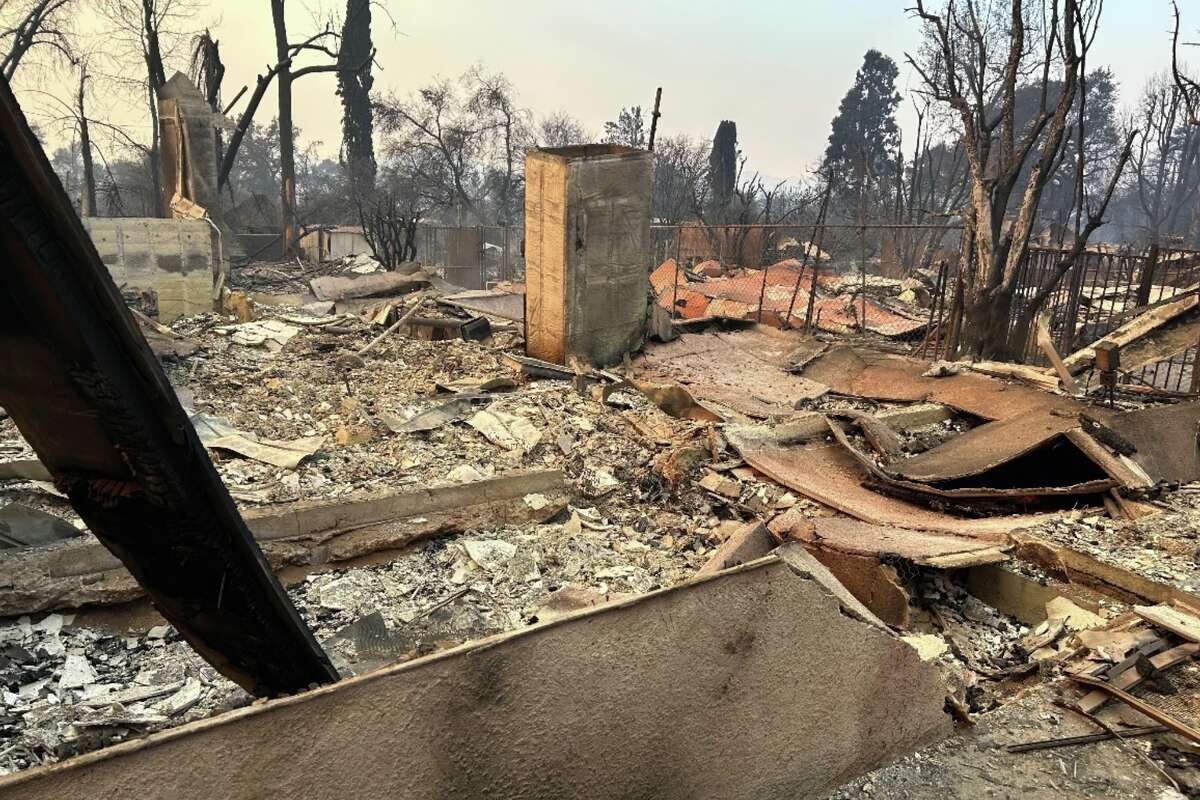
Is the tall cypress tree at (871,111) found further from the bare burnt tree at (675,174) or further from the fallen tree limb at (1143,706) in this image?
the fallen tree limb at (1143,706)

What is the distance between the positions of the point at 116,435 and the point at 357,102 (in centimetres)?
3252

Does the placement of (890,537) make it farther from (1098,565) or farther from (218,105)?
(218,105)

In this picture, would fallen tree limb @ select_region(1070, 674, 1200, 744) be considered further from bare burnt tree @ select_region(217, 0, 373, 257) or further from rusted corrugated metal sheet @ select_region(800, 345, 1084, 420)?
bare burnt tree @ select_region(217, 0, 373, 257)

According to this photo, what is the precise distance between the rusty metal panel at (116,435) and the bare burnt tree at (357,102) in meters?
30.5

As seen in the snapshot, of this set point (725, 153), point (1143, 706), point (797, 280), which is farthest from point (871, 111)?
point (1143, 706)

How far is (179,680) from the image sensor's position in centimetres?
352

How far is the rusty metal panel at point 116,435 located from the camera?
1.29m

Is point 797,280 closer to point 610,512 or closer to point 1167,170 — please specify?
point 610,512

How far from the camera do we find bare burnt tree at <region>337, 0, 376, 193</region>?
100ft

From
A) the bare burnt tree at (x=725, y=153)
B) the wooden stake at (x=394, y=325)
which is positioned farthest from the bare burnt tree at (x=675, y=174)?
the wooden stake at (x=394, y=325)

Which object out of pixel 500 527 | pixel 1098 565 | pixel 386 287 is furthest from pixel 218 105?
pixel 1098 565

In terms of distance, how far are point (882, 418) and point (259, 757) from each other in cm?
629

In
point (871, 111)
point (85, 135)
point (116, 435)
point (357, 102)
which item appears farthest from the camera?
point (871, 111)

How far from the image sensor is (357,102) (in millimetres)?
30656
